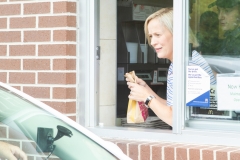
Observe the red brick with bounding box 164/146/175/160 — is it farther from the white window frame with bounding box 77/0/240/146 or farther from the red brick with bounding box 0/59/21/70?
the red brick with bounding box 0/59/21/70

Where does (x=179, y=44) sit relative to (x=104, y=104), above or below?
above

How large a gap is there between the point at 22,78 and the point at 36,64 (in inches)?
8.0

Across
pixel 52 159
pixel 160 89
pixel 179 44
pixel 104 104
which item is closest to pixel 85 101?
pixel 104 104

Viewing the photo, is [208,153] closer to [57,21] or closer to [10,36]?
[57,21]

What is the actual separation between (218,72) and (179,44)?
1.27 ft

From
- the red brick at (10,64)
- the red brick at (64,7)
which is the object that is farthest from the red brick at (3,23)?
the red brick at (64,7)

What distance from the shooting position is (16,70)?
20.0 ft

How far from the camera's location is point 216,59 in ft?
17.7

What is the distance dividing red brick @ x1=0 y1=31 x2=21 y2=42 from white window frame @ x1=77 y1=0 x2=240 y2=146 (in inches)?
23.3

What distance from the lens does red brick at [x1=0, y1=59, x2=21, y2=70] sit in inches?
239

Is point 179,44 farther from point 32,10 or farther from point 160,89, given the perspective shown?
point 32,10

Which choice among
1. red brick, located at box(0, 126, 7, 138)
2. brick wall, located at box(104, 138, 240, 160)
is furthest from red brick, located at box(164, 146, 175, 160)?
red brick, located at box(0, 126, 7, 138)

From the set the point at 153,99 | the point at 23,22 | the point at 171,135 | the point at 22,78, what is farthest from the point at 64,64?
the point at 171,135

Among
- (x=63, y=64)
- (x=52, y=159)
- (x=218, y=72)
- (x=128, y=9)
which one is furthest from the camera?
(x=128, y=9)
